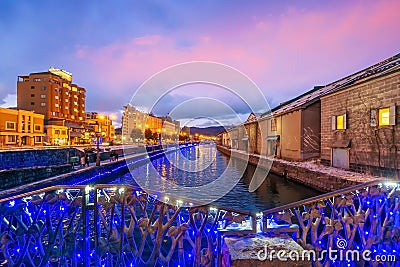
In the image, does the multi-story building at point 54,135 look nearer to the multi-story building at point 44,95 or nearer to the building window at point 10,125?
the multi-story building at point 44,95

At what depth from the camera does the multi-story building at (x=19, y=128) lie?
4553 cm

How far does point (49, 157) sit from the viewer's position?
2452 centimetres

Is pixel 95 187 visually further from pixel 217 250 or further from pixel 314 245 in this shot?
pixel 314 245

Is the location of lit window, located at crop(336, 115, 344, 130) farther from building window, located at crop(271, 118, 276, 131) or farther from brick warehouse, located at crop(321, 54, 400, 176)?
building window, located at crop(271, 118, 276, 131)

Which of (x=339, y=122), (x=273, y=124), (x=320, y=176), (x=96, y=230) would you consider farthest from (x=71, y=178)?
(x=273, y=124)

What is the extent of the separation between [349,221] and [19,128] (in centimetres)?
5571

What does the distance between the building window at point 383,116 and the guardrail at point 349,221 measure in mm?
9238

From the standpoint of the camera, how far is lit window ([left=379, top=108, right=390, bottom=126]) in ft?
38.2

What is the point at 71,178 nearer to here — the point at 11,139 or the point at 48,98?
the point at 11,139

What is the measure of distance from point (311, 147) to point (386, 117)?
7948 millimetres

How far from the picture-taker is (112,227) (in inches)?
131

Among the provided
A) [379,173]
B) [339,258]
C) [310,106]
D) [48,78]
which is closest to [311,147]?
[310,106]

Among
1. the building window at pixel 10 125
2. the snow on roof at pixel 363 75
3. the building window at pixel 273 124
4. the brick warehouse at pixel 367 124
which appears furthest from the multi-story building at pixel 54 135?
the brick warehouse at pixel 367 124

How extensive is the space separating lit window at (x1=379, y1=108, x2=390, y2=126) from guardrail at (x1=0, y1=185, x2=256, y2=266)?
11.2 m
